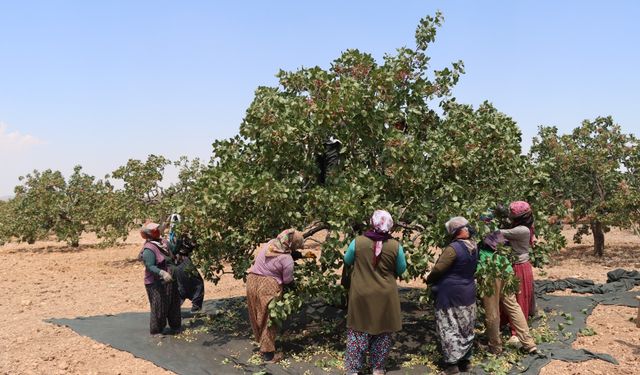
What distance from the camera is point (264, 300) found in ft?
18.4

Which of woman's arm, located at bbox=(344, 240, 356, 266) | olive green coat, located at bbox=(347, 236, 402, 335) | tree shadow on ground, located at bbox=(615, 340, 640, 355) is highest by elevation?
woman's arm, located at bbox=(344, 240, 356, 266)

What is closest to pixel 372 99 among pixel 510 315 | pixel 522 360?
pixel 510 315

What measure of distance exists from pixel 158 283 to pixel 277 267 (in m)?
1.88

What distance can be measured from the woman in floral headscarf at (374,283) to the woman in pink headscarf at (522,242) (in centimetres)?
181

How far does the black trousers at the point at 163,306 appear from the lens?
6480mm

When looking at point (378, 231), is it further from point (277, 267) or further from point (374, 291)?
point (277, 267)

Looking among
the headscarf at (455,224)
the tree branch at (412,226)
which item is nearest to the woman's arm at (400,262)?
the headscarf at (455,224)

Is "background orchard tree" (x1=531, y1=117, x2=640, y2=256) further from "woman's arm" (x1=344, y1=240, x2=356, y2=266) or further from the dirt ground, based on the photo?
"woman's arm" (x1=344, y1=240, x2=356, y2=266)

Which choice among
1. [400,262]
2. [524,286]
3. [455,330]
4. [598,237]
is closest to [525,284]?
[524,286]

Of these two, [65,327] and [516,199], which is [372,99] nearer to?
[516,199]

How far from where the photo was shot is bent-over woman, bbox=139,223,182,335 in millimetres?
6312

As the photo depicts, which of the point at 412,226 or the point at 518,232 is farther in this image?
the point at 412,226

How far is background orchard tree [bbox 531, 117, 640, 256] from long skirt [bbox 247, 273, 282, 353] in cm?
1019

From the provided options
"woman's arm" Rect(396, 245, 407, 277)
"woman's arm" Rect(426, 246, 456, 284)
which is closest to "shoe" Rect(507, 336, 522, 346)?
"woman's arm" Rect(426, 246, 456, 284)
